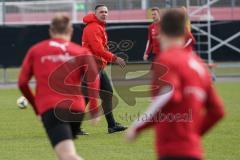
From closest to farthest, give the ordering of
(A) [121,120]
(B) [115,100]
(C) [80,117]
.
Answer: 1. (C) [80,117]
2. (A) [121,120]
3. (B) [115,100]

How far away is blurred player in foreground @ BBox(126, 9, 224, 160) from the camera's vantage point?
5352 mm

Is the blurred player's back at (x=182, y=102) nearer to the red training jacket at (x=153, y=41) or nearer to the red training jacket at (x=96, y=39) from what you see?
the red training jacket at (x=96, y=39)

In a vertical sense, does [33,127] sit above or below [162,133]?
below

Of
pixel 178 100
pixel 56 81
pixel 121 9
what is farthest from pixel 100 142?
pixel 121 9

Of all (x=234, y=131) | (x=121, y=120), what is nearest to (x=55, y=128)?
(x=234, y=131)

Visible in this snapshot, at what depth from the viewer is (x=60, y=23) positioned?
23.4 feet

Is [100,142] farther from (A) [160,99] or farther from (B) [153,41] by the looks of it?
(A) [160,99]

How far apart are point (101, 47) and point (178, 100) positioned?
7158 millimetres

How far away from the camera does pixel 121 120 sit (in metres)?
14.7

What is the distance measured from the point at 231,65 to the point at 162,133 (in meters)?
21.6

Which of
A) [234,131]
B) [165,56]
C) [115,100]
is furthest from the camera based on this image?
[115,100]

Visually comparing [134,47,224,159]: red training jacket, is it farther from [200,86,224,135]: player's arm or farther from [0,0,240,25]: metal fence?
[0,0,240,25]: metal fence

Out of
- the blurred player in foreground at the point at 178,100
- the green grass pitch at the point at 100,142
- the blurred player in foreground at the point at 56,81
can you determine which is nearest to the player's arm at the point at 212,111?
the blurred player in foreground at the point at 178,100

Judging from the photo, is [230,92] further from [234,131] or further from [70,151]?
[70,151]
